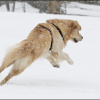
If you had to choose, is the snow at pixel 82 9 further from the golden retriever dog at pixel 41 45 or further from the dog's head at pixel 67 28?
the golden retriever dog at pixel 41 45

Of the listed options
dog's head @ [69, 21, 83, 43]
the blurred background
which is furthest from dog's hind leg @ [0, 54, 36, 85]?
the blurred background

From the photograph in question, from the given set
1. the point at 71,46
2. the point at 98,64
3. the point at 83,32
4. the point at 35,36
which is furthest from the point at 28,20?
the point at 35,36

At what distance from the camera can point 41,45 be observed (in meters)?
4.45

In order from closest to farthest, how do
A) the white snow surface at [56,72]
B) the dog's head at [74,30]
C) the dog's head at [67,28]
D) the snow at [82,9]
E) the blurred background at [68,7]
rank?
the white snow surface at [56,72] → the dog's head at [67,28] → the dog's head at [74,30] → the snow at [82,9] → the blurred background at [68,7]

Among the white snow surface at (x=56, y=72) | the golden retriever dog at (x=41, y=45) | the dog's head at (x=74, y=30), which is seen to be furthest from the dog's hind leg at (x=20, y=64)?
the dog's head at (x=74, y=30)

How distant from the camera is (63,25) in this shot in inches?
211

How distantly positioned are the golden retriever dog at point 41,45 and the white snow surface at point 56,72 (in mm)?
382

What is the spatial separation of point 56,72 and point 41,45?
192 cm

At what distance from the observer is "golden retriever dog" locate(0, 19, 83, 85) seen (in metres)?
4.27

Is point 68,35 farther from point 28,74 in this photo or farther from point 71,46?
point 71,46

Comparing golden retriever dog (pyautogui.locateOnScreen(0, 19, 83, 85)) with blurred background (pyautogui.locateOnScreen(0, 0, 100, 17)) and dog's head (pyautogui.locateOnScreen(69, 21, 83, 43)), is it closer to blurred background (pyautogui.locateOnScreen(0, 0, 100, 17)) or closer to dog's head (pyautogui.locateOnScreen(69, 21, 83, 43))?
dog's head (pyautogui.locateOnScreen(69, 21, 83, 43))

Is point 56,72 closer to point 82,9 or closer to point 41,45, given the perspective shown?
point 41,45

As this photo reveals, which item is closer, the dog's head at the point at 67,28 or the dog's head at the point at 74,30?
the dog's head at the point at 67,28

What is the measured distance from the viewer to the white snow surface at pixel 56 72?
11.9ft
